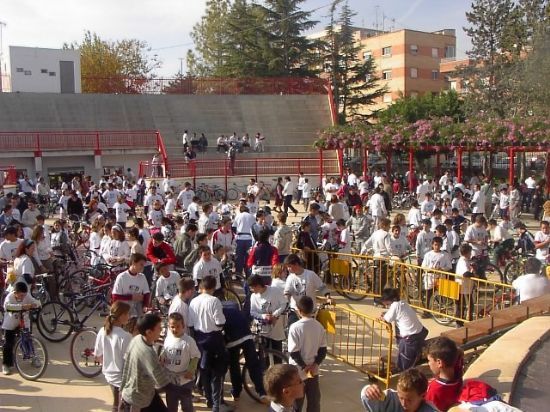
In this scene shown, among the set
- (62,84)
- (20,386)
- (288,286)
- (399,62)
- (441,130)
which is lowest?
(20,386)

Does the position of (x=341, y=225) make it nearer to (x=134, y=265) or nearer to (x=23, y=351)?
(x=134, y=265)

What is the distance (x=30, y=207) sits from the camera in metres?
14.6

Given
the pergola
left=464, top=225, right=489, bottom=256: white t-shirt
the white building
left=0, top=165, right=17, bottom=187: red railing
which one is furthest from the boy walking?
the white building

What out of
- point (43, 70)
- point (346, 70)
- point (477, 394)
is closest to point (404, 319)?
point (477, 394)

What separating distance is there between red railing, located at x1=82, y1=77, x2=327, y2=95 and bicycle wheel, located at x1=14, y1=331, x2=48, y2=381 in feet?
103

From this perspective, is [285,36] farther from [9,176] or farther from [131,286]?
[131,286]

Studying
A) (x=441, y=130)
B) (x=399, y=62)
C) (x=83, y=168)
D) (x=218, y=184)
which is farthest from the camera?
(x=399, y=62)

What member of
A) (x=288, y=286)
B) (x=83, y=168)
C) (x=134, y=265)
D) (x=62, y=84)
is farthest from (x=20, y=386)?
(x=62, y=84)

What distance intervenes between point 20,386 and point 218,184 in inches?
825

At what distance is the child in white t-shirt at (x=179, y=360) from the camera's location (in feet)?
19.7

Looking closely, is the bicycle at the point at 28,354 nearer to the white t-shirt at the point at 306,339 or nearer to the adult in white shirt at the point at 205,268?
the adult in white shirt at the point at 205,268

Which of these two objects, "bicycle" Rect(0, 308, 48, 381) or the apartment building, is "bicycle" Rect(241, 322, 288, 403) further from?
the apartment building

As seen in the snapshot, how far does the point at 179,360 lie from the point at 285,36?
142 feet

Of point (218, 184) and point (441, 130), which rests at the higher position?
point (441, 130)
